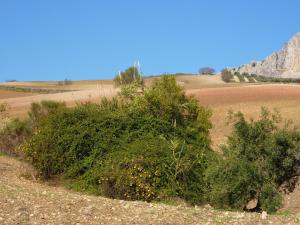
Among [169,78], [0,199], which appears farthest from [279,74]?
[0,199]

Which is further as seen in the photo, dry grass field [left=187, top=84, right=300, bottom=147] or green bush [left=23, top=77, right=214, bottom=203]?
dry grass field [left=187, top=84, right=300, bottom=147]

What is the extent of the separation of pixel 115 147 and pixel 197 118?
409 centimetres

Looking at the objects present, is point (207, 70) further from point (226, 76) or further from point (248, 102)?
point (248, 102)

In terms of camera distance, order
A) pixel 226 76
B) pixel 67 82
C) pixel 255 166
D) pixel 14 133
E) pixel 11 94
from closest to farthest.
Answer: pixel 255 166 → pixel 14 133 → pixel 11 94 → pixel 226 76 → pixel 67 82

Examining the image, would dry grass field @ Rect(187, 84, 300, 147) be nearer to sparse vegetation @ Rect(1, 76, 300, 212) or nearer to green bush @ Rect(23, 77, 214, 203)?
green bush @ Rect(23, 77, 214, 203)

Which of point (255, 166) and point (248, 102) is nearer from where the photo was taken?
point (255, 166)

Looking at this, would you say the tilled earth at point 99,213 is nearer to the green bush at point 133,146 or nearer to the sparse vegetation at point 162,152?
the sparse vegetation at point 162,152

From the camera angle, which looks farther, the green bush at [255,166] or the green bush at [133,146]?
the green bush at [133,146]

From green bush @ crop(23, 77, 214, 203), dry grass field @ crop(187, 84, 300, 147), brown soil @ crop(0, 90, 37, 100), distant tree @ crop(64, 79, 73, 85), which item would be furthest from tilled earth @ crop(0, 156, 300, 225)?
distant tree @ crop(64, 79, 73, 85)

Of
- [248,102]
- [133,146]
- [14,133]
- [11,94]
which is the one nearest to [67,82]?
[11,94]

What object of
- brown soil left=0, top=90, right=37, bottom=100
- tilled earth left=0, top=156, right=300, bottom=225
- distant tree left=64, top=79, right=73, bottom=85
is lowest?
brown soil left=0, top=90, right=37, bottom=100

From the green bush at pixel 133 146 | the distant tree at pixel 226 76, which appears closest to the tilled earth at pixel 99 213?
the green bush at pixel 133 146

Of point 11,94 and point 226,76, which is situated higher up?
point 226,76

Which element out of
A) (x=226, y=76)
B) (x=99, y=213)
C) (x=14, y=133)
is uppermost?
(x=99, y=213)
